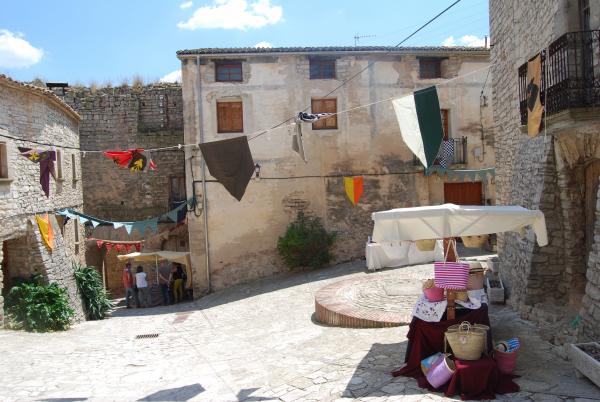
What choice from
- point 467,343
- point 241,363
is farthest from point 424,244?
point 241,363

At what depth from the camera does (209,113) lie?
1784 centimetres

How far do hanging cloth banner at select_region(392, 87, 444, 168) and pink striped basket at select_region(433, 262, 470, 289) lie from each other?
277 cm

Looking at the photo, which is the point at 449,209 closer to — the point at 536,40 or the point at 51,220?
the point at 536,40

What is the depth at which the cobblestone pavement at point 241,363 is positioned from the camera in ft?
20.6

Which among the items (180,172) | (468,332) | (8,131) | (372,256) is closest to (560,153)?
(468,332)

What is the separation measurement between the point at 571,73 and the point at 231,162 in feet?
21.7

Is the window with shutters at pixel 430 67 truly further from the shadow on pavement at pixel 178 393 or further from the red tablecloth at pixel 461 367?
the shadow on pavement at pixel 178 393

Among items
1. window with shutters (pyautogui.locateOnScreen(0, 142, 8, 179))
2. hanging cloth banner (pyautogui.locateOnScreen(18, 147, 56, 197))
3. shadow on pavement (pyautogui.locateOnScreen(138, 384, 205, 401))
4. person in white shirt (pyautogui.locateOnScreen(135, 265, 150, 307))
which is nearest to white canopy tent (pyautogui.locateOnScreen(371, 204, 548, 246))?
shadow on pavement (pyautogui.locateOnScreen(138, 384, 205, 401))

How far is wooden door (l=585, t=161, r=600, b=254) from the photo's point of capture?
26.1ft

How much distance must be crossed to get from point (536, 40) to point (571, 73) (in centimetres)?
237

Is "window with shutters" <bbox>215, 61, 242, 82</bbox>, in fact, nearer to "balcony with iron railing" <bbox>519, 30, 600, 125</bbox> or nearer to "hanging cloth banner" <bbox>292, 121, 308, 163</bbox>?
"hanging cloth banner" <bbox>292, 121, 308, 163</bbox>

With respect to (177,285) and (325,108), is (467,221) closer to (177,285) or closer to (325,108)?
(325,108)

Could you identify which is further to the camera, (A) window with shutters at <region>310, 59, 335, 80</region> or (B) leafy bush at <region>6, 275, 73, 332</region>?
(A) window with shutters at <region>310, 59, 335, 80</region>

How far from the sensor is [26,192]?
1339 centimetres
